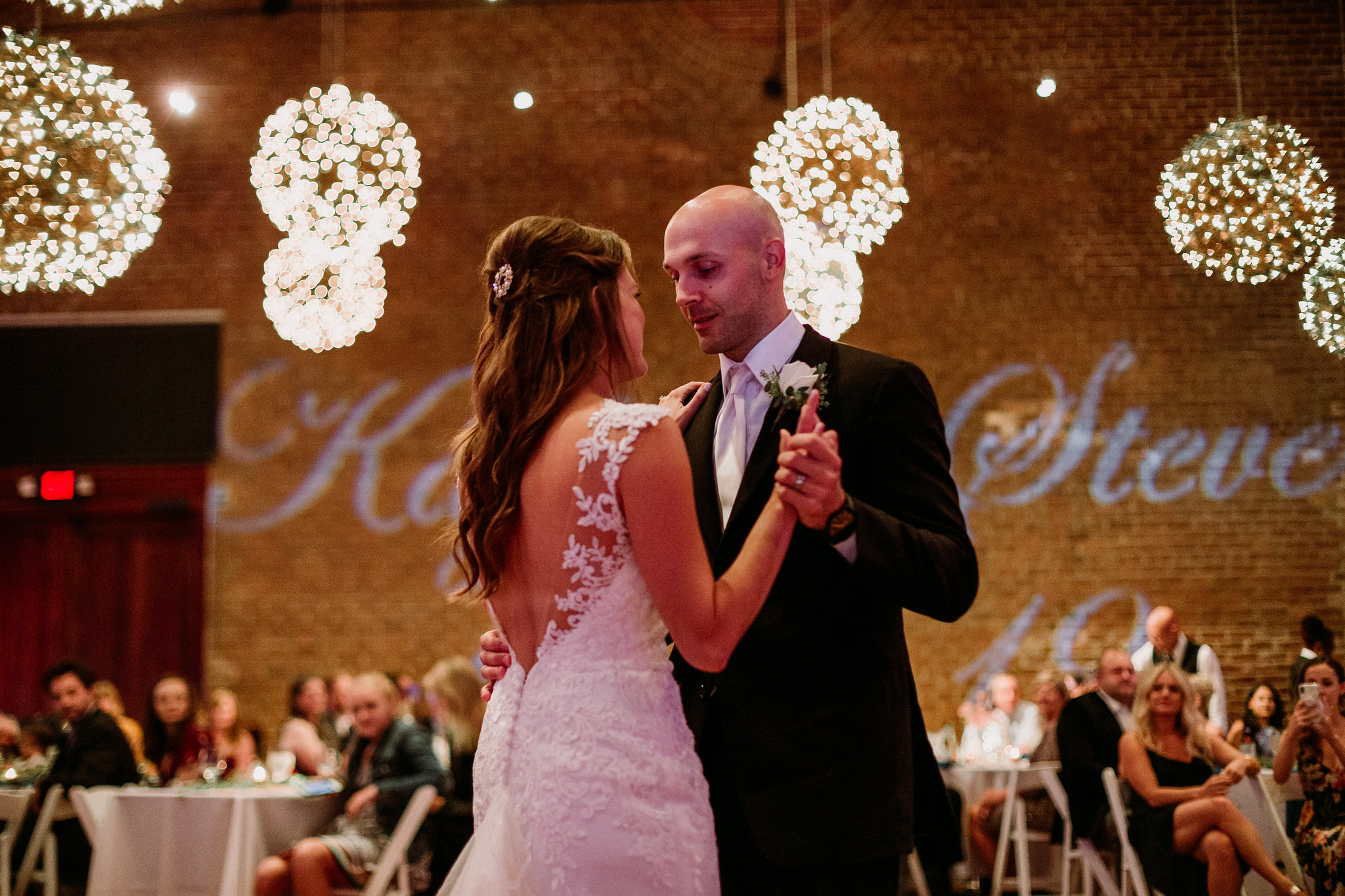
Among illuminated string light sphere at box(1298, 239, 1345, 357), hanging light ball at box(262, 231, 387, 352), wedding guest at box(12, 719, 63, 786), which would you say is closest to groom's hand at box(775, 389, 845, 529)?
illuminated string light sphere at box(1298, 239, 1345, 357)

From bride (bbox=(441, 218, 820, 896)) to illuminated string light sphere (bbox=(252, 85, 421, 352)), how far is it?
4440 mm

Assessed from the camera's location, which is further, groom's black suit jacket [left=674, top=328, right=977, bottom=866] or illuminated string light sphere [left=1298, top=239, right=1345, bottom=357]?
illuminated string light sphere [left=1298, top=239, right=1345, bottom=357]

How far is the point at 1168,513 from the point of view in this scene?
374 inches

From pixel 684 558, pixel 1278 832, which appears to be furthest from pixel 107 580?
pixel 684 558

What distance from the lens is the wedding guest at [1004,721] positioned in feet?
27.0

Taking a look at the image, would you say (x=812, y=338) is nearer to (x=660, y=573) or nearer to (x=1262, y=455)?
(x=660, y=573)

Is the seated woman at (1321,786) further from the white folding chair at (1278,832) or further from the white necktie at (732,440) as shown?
the white necktie at (732,440)

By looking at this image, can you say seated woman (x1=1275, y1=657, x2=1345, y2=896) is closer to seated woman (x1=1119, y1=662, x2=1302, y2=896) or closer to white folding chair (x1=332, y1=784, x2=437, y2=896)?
seated woman (x1=1119, y1=662, x2=1302, y2=896)

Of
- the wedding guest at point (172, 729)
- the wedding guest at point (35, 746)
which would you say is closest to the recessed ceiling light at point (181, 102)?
the wedding guest at point (35, 746)

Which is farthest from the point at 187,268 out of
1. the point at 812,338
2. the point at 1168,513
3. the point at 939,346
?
the point at 812,338

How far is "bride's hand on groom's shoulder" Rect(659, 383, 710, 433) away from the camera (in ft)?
8.09

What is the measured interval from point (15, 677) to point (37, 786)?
157 inches

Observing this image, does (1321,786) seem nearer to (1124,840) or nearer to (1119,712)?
(1124,840)

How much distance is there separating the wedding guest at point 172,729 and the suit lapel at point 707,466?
5498 millimetres
